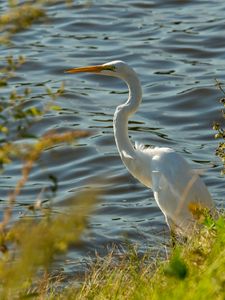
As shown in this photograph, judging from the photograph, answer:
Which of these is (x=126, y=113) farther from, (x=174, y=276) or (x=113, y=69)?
(x=174, y=276)

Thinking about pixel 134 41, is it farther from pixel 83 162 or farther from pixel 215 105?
pixel 83 162

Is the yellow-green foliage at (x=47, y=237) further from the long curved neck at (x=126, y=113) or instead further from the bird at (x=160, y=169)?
the long curved neck at (x=126, y=113)

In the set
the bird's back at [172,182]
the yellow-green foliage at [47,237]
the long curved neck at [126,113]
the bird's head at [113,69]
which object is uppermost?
the yellow-green foliage at [47,237]

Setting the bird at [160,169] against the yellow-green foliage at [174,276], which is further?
the bird at [160,169]

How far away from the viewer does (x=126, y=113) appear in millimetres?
7945

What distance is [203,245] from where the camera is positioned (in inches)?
173

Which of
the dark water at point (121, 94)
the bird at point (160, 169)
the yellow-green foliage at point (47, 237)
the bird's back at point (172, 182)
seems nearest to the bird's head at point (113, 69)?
the bird at point (160, 169)

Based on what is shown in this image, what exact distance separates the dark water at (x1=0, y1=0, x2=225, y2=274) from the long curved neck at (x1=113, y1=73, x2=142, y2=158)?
45cm

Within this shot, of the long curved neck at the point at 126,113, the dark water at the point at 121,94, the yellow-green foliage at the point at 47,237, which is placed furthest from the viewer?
the dark water at the point at 121,94

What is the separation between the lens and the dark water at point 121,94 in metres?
9.01

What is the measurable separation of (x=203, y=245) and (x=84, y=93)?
7398 mm

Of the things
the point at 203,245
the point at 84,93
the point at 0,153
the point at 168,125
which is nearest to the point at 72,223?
A: the point at 0,153

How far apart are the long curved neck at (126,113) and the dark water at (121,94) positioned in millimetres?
449

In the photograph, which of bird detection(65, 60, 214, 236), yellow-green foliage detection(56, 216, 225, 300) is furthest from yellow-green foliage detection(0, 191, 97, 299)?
bird detection(65, 60, 214, 236)
